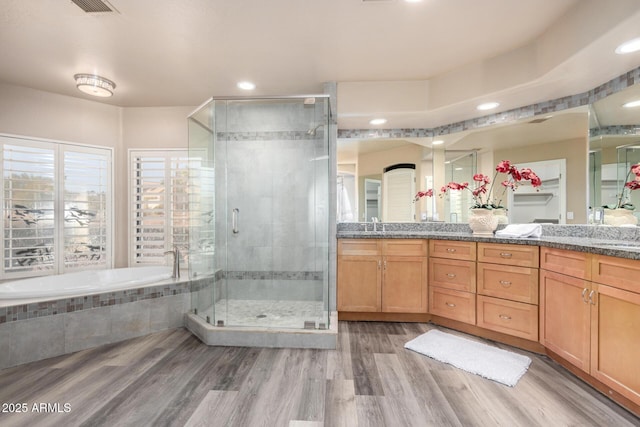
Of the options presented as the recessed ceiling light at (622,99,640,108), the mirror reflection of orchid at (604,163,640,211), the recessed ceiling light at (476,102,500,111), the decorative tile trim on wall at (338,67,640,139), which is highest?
the recessed ceiling light at (476,102,500,111)

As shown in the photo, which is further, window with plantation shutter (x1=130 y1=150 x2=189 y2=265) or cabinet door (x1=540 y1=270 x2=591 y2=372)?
window with plantation shutter (x1=130 y1=150 x2=189 y2=265)

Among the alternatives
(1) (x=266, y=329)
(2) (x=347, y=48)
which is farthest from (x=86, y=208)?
(2) (x=347, y=48)

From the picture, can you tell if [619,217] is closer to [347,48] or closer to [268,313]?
[347,48]

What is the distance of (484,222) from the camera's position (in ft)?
9.78

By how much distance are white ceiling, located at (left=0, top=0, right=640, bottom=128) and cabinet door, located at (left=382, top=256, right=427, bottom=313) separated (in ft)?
5.17

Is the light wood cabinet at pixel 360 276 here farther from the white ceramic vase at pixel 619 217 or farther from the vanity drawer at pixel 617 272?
the white ceramic vase at pixel 619 217

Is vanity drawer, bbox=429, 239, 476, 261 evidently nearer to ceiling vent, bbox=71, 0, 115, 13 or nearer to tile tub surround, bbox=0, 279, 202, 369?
tile tub surround, bbox=0, 279, 202, 369

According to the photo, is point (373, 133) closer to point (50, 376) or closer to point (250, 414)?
point (250, 414)

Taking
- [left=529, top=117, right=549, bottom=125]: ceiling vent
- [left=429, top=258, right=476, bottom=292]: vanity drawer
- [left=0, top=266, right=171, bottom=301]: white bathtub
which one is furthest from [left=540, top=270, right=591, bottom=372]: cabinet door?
[left=0, top=266, right=171, bottom=301]: white bathtub

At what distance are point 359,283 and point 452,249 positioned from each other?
0.97 m

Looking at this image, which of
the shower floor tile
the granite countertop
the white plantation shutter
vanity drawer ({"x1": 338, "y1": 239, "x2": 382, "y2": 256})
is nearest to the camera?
the granite countertop

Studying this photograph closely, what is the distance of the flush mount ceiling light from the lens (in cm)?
296

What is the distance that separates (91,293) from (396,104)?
334cm

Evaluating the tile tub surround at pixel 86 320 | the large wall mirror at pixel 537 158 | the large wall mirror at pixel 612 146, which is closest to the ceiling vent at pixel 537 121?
the large wall mirror at pixel 537 158
